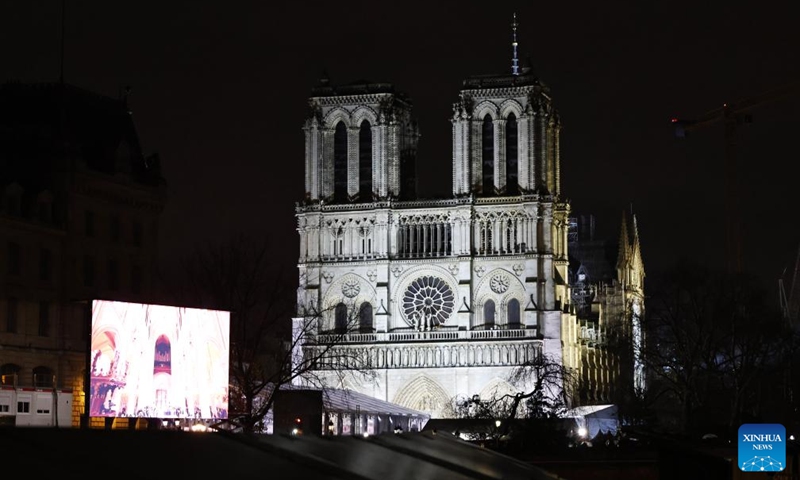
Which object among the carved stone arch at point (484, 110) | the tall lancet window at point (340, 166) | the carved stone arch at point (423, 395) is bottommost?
the carved stone arch at point (423, 395)

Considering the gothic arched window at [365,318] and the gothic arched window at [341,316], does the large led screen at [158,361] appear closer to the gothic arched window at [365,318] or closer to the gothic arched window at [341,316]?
the gothic arched window at [365,318]

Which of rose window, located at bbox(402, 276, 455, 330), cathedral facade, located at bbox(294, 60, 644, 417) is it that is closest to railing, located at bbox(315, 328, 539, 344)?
cathedral facade, located at bbox(294, 60, 644, 417)

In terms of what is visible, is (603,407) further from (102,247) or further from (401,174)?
(102,247)

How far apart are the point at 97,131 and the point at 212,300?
9.56 metres

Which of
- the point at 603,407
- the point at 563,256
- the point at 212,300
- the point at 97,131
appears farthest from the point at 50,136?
the point at 563,256

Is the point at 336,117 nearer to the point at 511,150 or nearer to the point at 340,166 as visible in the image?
the point at 340,166

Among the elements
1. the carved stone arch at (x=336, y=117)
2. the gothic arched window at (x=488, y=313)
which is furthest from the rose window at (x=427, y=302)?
the carved stone arch at (x=336, y=117)

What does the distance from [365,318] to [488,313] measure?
29.5 ft

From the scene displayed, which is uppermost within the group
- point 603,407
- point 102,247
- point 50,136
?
point 50,136

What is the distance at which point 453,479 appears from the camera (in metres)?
18.2

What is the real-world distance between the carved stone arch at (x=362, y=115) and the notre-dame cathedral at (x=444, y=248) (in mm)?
102

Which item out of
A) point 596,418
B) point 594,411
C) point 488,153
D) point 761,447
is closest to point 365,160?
point 488,153

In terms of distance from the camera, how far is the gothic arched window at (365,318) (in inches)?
4784

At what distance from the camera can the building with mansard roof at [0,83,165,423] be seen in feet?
211
